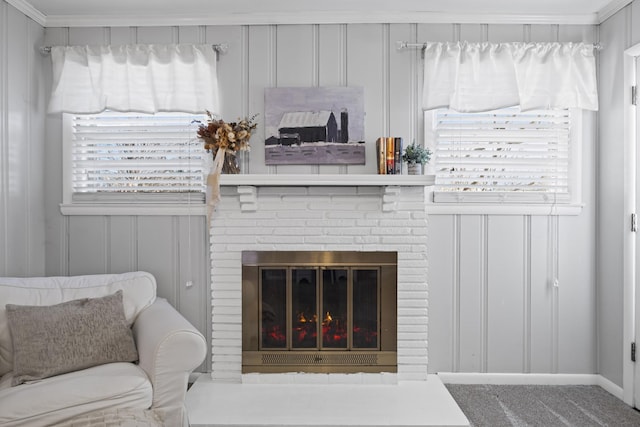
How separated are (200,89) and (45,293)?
5.13ft

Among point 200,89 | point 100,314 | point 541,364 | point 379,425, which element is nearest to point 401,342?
point 379,425

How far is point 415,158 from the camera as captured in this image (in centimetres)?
307

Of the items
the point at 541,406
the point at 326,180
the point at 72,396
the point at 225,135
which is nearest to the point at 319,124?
the point at 326,180

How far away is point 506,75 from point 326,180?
1386 mm

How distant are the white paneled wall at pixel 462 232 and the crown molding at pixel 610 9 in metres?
0.09

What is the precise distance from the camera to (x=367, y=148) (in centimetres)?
327

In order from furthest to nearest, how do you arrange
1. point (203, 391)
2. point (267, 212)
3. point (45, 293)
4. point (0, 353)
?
point (267, 212)
point (203, 391)
point (45, 293)
point (0, 353)

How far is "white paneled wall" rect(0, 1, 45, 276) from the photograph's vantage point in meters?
2.96

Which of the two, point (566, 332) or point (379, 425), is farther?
point (566, 332)

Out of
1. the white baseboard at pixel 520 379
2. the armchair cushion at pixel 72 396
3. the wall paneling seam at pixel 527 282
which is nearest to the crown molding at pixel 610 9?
the wall paneling seam at pixel 527 282

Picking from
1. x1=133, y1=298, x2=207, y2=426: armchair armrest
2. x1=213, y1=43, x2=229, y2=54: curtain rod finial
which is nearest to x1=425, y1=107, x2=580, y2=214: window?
x1=213, y1=43, x2=229, y2=54: curtain rod finial

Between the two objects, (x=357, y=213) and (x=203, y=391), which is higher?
(x=357, y=213)

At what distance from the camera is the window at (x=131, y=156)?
10.9ft

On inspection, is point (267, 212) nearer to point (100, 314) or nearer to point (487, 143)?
point (100, 314)
